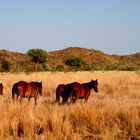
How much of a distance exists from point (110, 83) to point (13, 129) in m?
17.0

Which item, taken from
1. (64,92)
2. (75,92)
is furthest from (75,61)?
(75,92)

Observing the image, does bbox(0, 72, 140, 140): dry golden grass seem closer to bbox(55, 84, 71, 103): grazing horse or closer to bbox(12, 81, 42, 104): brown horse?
bbox(55, 84, 71, 103): grazing horse

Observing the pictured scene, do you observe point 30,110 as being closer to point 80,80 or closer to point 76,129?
point 76,129

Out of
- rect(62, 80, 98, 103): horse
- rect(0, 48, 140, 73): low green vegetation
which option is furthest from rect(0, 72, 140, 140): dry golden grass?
rect(0, 48, 140, 73): low green vegetation

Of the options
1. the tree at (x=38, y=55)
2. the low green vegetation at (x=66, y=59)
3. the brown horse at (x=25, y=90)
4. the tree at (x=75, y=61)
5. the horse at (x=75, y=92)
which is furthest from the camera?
the tree at (x=38, y=55)

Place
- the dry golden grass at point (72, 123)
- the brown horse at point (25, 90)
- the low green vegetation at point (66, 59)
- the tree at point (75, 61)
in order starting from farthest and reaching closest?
the low green vegetation at point (66, 59) → the tree at point (75, 61) → the brown horse at point (25, 90) → the dry golden grass at point (72, 123)

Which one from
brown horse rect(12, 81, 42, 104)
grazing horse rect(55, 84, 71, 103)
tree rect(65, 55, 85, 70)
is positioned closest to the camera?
grazing horse rect(55, 84, 71, 103)

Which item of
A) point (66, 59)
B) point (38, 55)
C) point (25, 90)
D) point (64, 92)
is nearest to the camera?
point (64, 92)

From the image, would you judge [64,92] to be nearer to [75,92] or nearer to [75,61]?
[75,92]

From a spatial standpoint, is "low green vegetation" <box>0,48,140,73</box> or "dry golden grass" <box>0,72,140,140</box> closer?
"dry golden grass" <box>0,72,140,140</box>

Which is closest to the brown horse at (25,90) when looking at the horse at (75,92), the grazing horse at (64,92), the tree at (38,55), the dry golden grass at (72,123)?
the grazing horse at (64,92)

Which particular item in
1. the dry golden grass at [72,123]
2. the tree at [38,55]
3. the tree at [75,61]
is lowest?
the dry golden grass at [72,123]

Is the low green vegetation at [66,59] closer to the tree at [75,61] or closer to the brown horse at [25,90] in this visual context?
the tree at [75,61]

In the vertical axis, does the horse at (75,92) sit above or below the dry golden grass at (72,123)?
above
